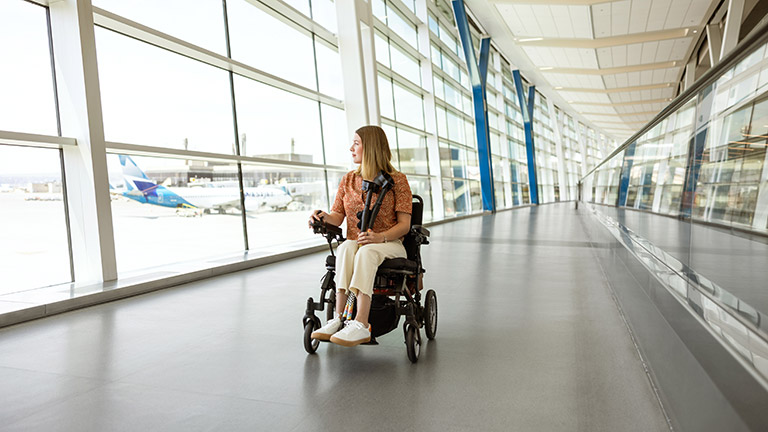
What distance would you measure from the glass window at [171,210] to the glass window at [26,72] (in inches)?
37.3

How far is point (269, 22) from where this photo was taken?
817cm

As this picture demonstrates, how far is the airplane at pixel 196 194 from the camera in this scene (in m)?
5.84

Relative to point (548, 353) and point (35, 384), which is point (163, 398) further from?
point (548, 353)

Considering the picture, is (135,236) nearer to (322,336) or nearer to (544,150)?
(322,336)

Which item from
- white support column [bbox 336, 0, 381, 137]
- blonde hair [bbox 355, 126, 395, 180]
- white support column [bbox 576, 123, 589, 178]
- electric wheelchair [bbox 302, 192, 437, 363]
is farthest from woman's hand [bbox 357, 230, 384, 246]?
white support column [bbox 576, 123, 589, 178]

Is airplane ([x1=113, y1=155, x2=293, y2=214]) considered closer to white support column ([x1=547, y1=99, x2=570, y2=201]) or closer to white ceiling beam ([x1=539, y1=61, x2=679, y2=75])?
white ceiling beam ([x1=539, y1=61, x2=679, y2=75])

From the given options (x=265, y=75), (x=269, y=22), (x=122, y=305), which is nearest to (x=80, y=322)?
(x=122, y=305)


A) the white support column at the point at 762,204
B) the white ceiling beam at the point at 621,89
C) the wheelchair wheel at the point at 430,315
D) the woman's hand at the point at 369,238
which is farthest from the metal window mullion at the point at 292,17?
the white ceiling beam at the point at 621,89

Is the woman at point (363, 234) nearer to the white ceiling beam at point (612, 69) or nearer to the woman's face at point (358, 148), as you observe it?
Result: the woman's face at point (358, 148)

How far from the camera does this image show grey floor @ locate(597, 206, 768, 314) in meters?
1.50

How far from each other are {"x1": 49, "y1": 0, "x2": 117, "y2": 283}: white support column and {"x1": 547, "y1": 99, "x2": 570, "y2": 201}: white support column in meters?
32.0

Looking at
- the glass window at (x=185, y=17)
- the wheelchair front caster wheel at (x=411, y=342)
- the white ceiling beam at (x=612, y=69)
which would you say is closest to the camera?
the wheelchair front caster wheel at (x=411, y=342)

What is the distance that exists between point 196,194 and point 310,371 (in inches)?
197

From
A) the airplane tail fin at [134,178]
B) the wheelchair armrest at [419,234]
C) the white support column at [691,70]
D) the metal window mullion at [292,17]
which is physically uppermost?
the white support column at [691,70]
